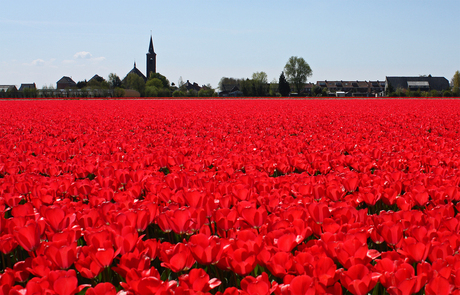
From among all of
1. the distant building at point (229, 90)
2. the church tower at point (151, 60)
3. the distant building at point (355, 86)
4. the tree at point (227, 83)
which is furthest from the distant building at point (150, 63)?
the distant building at point (355, 86)

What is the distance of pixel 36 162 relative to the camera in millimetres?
4355

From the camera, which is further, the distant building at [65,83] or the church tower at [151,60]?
the church tower at [151,60]

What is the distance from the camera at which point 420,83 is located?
4109 inches

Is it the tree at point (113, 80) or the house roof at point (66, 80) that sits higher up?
the house roof at point (66, 80)

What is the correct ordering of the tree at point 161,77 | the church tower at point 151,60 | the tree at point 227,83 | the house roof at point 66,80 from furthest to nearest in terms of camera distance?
the church tower at point 151,60
the house roof at point 66,80
the tree at point 227,83
the tree at point 161,77

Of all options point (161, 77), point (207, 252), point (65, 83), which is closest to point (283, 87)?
point (161, 77)

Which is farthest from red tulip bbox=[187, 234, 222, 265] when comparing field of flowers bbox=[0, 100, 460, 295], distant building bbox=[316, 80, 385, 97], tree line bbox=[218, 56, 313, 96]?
distant building bbox=[316, 80, 385, 97]

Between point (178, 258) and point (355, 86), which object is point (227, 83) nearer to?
point (355, 86)

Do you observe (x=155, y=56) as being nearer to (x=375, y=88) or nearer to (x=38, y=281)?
(x=375, y=88)

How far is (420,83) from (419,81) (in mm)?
1167

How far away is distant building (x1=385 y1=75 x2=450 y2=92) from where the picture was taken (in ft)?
341

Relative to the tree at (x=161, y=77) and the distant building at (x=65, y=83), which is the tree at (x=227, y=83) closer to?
the tree at (x=161, y=77)

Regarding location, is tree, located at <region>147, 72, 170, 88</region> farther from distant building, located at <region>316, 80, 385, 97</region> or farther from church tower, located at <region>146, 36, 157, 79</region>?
distant building, located at <region>316, 80, 385, 97</region>

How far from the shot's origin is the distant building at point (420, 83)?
104m
